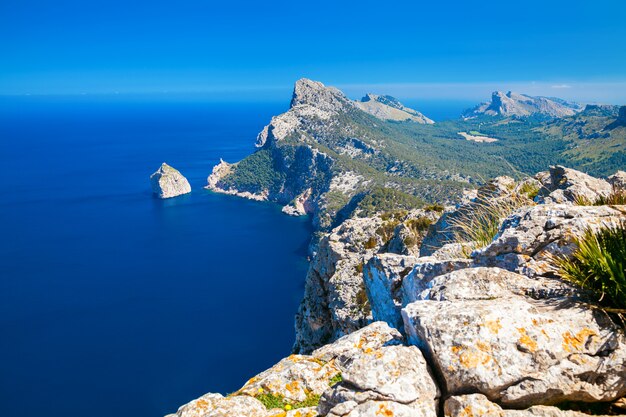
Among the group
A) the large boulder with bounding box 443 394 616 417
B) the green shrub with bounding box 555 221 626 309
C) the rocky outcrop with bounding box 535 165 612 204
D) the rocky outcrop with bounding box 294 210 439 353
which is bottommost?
the rocky outcrop with bounding box 294 210 439 353

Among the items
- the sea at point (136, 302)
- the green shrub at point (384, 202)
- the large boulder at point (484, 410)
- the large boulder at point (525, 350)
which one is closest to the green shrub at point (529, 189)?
the large boulder at point (525, 350)

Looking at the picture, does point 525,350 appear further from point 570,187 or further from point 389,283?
point 389,283

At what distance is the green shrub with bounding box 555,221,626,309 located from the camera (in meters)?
5.70

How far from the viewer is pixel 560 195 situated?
41.1 ft

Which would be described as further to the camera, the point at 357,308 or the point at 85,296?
the point at 85,296

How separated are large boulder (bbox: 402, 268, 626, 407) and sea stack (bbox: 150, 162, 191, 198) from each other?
19066 centimetres

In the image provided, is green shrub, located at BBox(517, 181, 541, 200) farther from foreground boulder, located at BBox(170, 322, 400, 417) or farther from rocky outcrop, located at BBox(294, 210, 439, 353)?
foreground boulder, located at BBox(170, 322, 400, 417)

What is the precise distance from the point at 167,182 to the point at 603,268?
19498 centimetres

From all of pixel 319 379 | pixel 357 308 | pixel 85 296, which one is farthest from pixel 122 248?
pixel 319 379

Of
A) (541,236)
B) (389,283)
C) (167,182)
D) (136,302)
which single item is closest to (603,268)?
(541,236)

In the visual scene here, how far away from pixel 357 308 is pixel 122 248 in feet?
406

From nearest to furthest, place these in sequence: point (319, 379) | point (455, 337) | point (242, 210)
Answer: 1. point (455, 337)
2. point (319, 379)
3. point (242, 210)

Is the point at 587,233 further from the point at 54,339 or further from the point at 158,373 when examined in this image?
the point at 54,339

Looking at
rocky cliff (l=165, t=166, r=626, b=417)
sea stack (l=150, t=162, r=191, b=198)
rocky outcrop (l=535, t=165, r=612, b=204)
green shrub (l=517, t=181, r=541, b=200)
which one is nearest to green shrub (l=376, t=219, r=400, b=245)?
green shrub (l=517, t=181, r=541, b=200)
